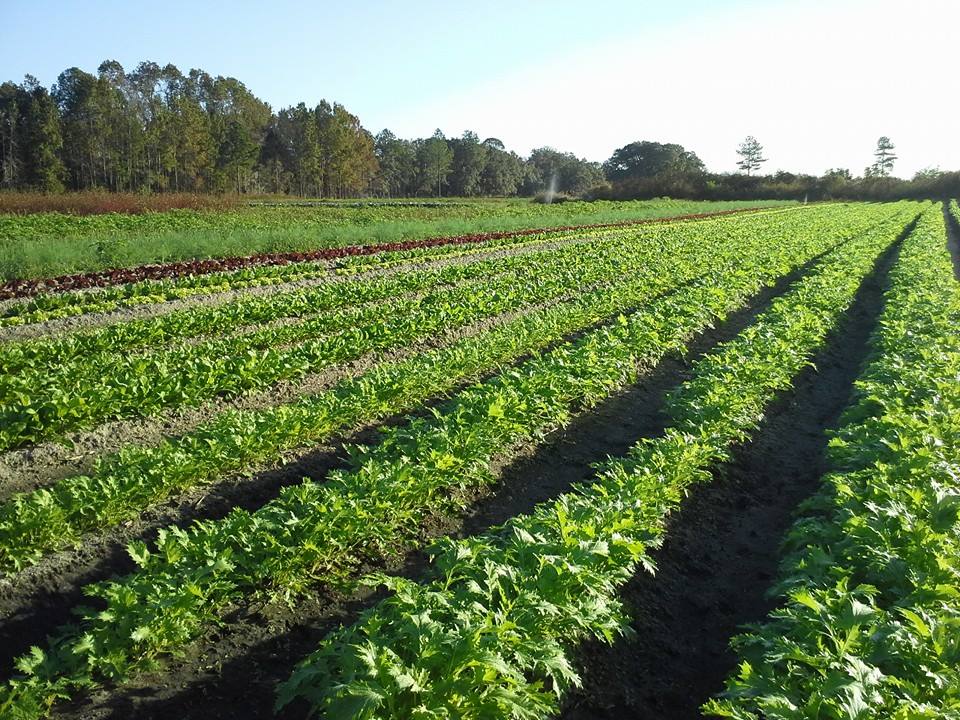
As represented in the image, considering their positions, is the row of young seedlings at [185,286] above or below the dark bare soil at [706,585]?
above

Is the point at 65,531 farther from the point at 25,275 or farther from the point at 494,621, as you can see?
the point at 25,275

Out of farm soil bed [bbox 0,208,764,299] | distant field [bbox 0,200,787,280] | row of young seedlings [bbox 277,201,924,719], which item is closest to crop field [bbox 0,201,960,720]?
row of young seedlings [bbox 277,201,924,719]

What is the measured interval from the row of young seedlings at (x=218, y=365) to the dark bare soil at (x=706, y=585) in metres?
5.58

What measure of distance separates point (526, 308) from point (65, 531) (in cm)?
1057

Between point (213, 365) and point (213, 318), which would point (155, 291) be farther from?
point (213, 365)

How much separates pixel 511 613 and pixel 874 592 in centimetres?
216

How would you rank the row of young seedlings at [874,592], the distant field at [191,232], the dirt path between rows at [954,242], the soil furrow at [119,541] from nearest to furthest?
the row of young seedlings at [874,592]
the soil furrow at [119,541]
the distant field at [191,232]
the dirt path between rows at [954,242]

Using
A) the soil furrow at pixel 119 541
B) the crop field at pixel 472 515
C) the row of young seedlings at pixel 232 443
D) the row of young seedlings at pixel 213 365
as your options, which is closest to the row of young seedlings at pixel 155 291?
the crop field at pixel 472 515

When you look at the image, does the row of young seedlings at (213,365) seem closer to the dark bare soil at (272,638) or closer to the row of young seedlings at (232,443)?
the row of young seedlings at (232,443)

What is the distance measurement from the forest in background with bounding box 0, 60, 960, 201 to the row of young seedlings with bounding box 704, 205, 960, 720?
58.9m

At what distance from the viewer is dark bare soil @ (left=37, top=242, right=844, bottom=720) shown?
375cm

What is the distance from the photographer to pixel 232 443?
634cm

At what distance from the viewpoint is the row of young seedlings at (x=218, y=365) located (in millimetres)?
7043

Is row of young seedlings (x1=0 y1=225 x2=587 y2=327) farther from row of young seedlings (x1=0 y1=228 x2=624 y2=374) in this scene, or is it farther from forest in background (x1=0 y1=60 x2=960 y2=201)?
forest in background (x1=0 y1=60 x2=960 y2=201)
